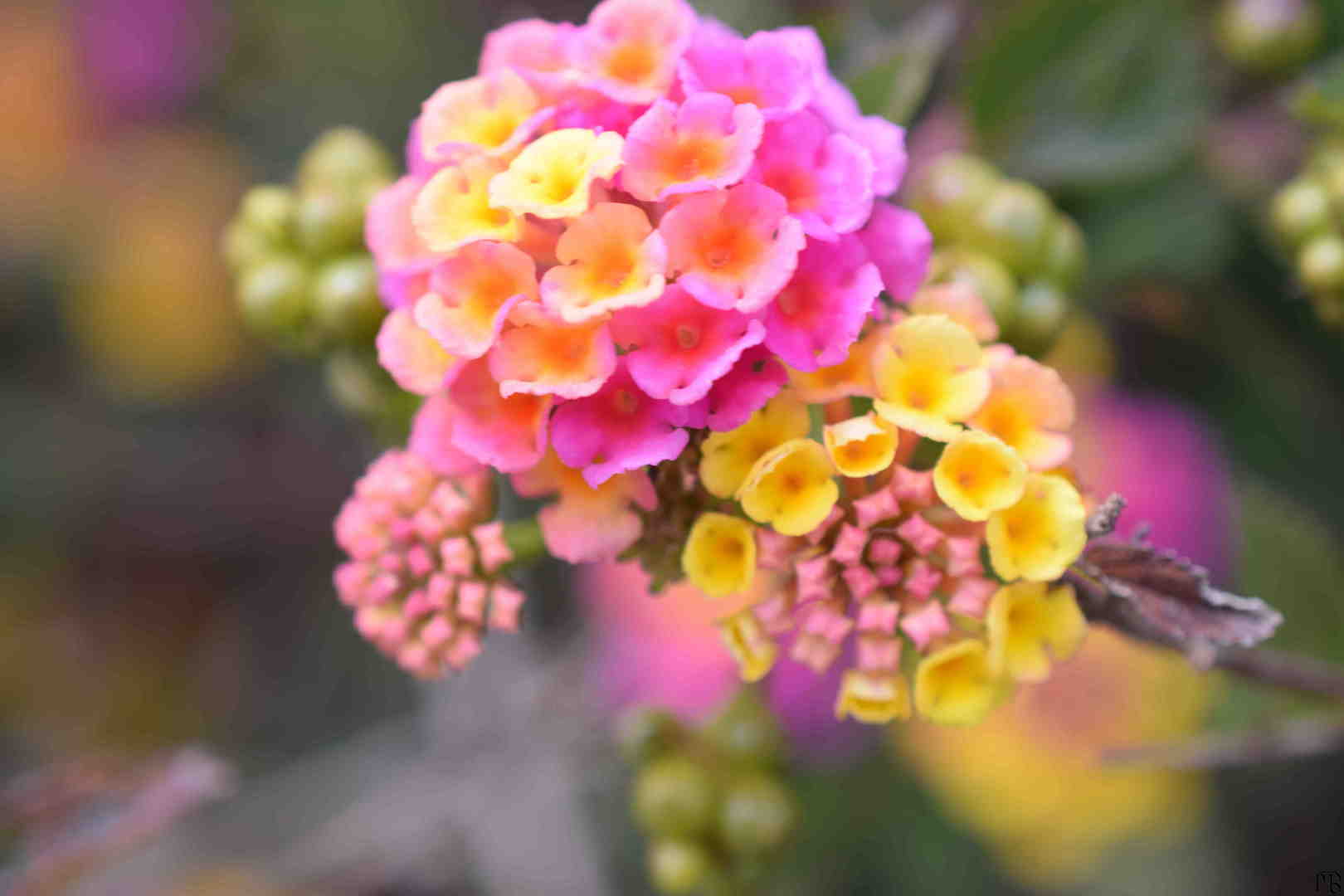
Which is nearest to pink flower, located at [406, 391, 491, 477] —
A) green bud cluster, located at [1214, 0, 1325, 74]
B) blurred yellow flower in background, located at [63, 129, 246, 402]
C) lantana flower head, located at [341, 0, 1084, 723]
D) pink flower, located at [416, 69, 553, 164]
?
lantana flower head, located at [341, 0, 1084, 723]

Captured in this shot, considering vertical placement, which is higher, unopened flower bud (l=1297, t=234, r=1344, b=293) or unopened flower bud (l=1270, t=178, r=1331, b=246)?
unopened flower bud (l=1270, t=178, r=1331, b=246)

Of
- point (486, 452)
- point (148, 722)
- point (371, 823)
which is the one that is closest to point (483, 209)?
point (486, 452)

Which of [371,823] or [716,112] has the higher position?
[716,112]

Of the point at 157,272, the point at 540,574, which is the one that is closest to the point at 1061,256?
the point at 540,574

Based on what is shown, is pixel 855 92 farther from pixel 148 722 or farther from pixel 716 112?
pixel 148 722

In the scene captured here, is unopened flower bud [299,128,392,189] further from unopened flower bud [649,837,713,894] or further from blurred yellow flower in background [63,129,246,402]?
blurred yellow flower in background [63,129,246,402]

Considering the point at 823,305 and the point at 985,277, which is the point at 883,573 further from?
the point at 985,277
